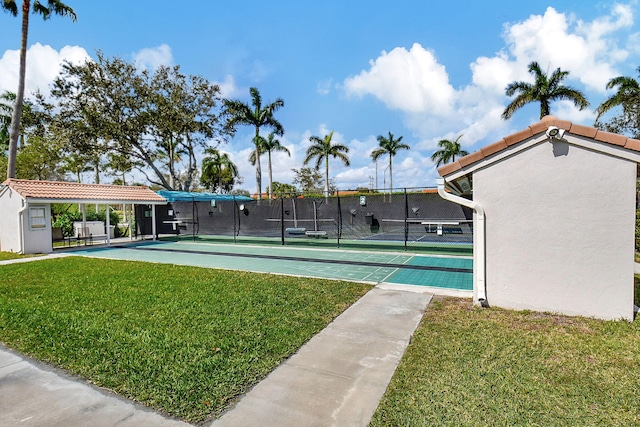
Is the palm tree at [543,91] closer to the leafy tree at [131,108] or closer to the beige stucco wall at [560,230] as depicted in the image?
the beige stucco wall at [560,230]

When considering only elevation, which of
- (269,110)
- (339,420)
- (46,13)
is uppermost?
(46,13)

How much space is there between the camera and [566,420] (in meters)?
2.20

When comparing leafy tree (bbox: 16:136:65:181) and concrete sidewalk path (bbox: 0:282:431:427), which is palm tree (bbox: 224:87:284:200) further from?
concrete sidewalk path (bbox: 0:282:431:427)

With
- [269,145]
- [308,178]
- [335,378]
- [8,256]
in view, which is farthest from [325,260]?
[308,178]

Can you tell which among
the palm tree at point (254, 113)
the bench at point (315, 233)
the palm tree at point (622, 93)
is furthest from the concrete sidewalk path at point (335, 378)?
the palm tree at point (254, 113)

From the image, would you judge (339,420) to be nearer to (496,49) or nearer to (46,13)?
(496,49)

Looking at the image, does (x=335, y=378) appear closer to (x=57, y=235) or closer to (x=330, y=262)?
(x=330, y=262)

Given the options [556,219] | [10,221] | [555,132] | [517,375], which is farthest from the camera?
[10,221]

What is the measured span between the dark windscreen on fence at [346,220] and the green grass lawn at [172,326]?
607 cm

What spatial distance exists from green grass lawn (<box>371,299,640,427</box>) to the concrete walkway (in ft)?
0.69

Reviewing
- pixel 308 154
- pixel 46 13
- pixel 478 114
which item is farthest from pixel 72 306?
pixel 308 154

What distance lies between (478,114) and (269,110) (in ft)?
48.9

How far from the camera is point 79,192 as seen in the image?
1282cm

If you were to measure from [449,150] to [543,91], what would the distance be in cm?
1468
